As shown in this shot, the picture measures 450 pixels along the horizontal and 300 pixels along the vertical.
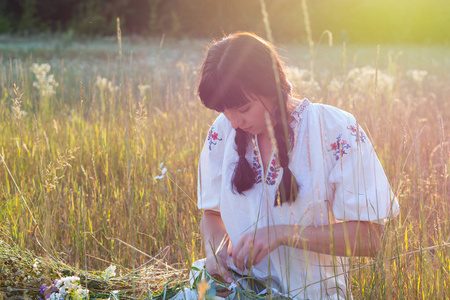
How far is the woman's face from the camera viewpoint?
1.61 metres

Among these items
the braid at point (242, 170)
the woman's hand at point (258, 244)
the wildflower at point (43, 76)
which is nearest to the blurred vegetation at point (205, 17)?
the wildflower at point (43, 76)

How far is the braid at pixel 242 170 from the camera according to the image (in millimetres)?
1729

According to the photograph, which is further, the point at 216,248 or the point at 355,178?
the point at 216,248

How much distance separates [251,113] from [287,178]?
22cm

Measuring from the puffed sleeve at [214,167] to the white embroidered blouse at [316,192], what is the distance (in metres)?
0.04

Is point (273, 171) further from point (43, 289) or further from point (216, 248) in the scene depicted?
point (43, 289)

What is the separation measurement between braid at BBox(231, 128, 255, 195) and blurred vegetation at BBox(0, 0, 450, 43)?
49.9ft

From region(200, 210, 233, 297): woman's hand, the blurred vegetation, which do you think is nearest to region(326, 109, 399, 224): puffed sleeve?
region(200, 210, 233, 297): woman's hand

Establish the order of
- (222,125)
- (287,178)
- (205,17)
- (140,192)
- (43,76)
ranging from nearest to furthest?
(287,178) < (222,125) < (140,192) < (43,76) < (205,17)

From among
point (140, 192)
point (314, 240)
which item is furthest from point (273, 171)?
point (140, 192)

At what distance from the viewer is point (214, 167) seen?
1.92m

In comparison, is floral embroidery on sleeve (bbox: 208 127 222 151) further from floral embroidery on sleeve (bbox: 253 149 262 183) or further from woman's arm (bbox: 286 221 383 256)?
woman's arm (bbox: 286 221 383 256)

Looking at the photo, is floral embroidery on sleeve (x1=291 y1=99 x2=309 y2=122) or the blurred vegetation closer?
floral embroidery on sleeve (x1=291 y1=99 x2=309 y2=122)

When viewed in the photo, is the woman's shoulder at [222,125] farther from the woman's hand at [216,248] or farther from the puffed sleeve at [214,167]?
the woman's hand at [216,248]
